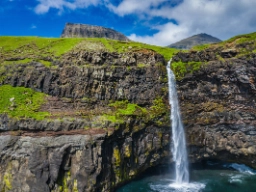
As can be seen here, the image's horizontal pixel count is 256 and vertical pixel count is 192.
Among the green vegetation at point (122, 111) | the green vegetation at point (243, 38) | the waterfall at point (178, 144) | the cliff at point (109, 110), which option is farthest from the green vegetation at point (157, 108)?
the green vegetation at point (243, 38)

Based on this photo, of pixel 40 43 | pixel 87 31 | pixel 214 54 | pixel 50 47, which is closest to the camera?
pixel 214 54

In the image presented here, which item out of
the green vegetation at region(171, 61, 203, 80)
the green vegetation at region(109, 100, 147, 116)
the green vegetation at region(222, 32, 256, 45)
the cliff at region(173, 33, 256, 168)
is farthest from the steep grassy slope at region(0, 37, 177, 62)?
the green vegetation at region(222, 32, 256, 45)

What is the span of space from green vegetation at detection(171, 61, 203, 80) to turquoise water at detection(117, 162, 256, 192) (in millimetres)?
15464

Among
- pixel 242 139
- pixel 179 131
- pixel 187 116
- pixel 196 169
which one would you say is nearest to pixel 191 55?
pixel 187 116

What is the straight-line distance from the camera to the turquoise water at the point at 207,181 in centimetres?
3272

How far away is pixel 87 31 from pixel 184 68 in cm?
7716

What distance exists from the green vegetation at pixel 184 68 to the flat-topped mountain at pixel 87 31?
226ft

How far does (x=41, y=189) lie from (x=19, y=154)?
4836 millimetres

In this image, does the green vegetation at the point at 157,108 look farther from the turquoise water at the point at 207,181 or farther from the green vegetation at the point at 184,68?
the turquoise water at the point at 207,181

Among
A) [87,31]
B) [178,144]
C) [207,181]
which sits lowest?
[207,181]

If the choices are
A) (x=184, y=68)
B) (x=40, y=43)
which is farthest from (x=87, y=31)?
(x=184, y=68)

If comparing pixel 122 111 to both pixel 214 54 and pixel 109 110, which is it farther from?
pixel 214 54

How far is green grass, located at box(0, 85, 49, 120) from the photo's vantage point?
30927 millimetres

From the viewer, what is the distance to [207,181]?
35.2 metres
